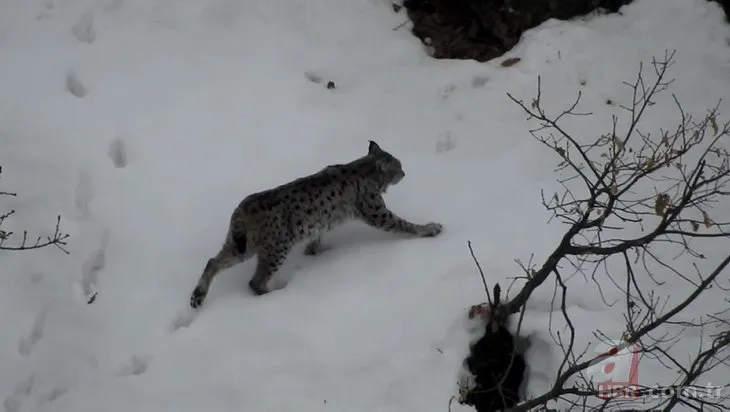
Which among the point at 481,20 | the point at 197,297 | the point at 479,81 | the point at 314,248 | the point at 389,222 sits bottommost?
the point at 197,297

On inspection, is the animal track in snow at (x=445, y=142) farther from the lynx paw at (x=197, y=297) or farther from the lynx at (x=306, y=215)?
the lynx paw at (x=197, y=297)

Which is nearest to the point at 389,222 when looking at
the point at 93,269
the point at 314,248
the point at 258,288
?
the point at 314,248

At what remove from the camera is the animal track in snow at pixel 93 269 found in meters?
6.18

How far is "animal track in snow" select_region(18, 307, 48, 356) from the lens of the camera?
5.81 meters

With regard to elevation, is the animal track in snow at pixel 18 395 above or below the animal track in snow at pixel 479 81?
below

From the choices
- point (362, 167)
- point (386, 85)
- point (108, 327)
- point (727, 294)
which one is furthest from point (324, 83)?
point (727, 294)

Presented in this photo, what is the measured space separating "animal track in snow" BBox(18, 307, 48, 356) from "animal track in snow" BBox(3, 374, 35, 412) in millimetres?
244

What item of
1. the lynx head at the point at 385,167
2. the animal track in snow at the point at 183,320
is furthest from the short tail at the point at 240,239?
the lynx head at the point at 385,167

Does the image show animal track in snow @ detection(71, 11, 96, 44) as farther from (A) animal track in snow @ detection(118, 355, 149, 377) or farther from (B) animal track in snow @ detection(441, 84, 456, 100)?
(A) animal track in snow @ detection(118, 355, 149, 377)

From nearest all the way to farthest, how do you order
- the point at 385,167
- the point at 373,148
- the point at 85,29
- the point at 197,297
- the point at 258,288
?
the point at 197,297, the point at 258,288, the point at 385,167, the point at 373,148, the point at 85,29

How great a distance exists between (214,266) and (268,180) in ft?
4.19

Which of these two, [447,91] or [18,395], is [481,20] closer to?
[447,91]

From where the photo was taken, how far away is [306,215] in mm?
6223

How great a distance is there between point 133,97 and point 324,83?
6.36ft
